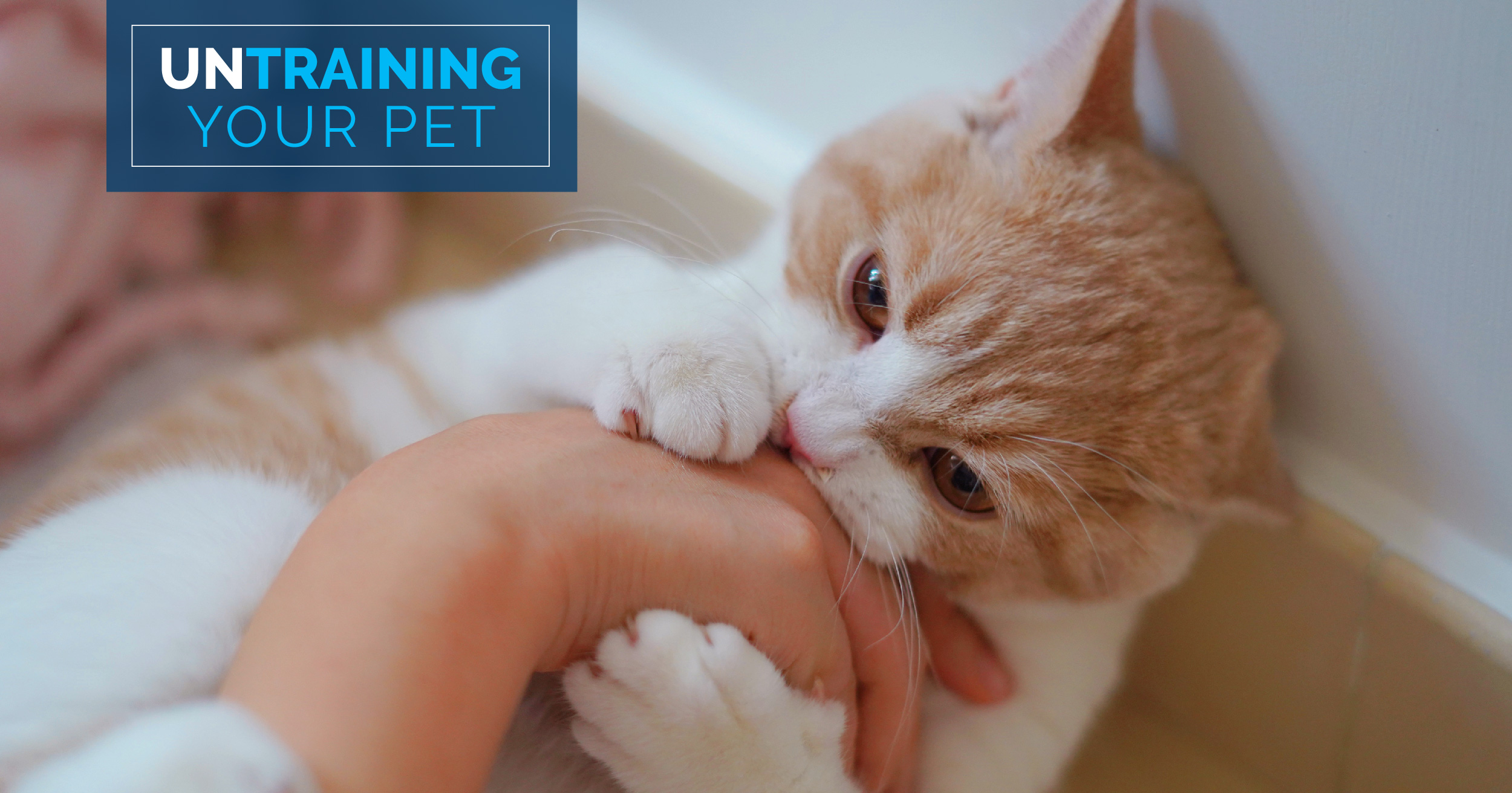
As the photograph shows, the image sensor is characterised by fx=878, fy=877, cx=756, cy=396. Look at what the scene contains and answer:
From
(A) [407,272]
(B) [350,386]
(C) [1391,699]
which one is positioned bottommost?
(C) [1391,699]

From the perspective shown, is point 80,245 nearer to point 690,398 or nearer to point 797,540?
point 690,398

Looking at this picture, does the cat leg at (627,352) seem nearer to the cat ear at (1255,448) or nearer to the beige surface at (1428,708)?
the cat ear at (1255,448)

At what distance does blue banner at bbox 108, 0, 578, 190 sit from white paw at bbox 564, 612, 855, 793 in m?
0.96

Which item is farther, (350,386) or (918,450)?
(350,386)

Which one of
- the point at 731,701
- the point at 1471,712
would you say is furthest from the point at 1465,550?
the point at 731,701

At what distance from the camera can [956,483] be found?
37.7 inches

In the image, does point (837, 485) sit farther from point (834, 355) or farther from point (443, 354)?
point (443, 354)

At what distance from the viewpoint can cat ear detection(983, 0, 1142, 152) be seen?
0.91 meters

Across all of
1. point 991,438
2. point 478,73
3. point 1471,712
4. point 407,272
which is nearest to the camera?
point 991,438

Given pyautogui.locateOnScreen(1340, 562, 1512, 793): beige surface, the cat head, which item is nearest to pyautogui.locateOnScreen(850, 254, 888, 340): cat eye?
the cat head

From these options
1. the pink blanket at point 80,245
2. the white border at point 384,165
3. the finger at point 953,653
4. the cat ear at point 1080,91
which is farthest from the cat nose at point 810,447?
the pink blanket at point 80,245

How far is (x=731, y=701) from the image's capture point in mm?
796

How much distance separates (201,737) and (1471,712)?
1.30 meters

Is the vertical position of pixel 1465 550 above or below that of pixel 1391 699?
above
